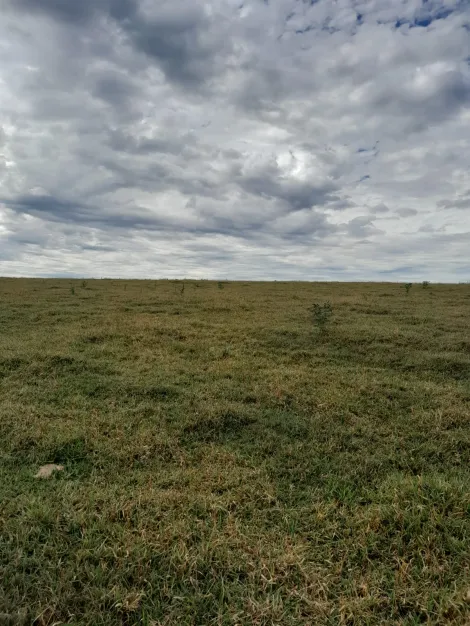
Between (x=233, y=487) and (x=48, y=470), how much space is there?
2.83 metres

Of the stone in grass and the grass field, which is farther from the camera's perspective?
the stone in grass

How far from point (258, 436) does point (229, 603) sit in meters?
3.55

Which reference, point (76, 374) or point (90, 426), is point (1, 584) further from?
point (76, 374)

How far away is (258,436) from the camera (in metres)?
7.10

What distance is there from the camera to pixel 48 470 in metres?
5.86

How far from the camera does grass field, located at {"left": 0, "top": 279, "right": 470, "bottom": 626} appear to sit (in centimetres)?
362

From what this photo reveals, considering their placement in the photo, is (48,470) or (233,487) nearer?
(233,487)

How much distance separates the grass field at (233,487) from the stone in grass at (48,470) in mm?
100

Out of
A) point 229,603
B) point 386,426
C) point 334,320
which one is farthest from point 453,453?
point 334,320

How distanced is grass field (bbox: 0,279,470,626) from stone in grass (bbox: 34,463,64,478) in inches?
3.9

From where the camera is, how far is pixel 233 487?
17.8ft

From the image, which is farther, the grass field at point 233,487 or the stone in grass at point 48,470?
the stone in grass at point 48,470

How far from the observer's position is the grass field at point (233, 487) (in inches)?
142

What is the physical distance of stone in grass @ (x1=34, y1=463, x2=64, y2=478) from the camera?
18.7 feet
